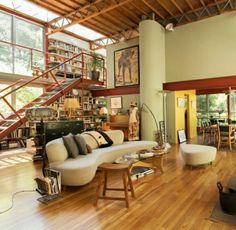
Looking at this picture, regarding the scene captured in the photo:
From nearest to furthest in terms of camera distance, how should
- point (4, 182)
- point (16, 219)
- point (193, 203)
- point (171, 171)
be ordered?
point (16, 219)
point (193, 203)
point (4, 182)
point (171, 171)

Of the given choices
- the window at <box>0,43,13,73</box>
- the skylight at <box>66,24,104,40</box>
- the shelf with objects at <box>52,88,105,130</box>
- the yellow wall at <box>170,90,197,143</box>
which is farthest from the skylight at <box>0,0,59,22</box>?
the yellow wall at <box>170,90,197,143</box>

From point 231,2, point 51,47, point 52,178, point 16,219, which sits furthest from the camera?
point 51,47

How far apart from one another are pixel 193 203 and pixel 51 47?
8922mm

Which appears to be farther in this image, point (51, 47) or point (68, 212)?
point (51, 47)

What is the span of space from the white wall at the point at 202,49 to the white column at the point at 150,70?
58 centimetres

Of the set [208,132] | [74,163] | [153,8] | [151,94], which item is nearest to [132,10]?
[153,8]

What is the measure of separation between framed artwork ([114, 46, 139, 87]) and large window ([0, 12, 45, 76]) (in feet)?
10.4

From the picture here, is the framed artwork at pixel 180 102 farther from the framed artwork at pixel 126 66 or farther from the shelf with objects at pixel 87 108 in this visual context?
the shelf with objects at pixel 87 108

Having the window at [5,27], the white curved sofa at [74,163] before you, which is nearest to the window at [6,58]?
the window at [5,27]

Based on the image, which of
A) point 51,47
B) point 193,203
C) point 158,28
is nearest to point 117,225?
point 193,203

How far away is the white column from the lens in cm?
732

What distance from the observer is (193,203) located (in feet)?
9.45

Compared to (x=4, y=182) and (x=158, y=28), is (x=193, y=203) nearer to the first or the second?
(x=4, y=182)

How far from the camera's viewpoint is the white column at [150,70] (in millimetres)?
7320
